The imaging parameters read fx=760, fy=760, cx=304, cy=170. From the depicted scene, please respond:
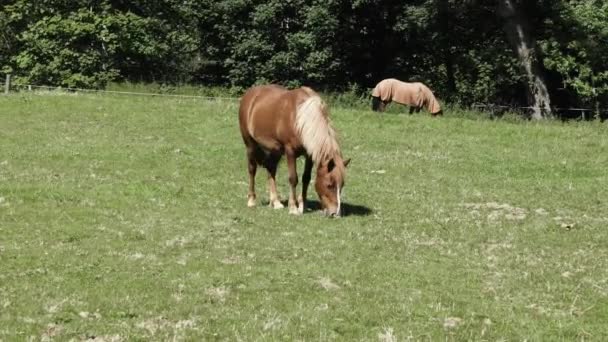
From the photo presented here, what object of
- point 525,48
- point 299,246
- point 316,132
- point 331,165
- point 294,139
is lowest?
point 299,246

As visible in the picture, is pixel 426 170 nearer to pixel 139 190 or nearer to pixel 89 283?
pixel 139 190

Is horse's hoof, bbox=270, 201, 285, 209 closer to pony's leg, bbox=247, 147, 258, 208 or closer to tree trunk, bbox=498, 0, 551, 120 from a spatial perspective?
pony's leg, bbox=247, 147, 258, 208

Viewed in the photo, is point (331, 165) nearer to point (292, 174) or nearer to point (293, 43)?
point (292, 174)

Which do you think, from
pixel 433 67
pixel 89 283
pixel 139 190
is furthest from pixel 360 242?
pixel 433 67

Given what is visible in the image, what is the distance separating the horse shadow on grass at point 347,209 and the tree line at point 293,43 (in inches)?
1057

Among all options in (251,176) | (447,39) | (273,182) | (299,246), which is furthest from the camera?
(447,39)

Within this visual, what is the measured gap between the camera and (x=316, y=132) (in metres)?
13.0

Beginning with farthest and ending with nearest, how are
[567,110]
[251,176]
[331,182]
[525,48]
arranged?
[567,110]
[525,48]
[251,176]
[331,182]

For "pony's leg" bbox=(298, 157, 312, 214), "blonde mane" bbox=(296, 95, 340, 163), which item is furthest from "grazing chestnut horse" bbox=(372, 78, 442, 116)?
"blonde mane" bbox=(296, 95, 340, 163)

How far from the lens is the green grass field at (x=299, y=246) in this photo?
7582 millimetres

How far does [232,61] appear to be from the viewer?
152ft

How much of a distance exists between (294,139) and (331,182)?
111cm

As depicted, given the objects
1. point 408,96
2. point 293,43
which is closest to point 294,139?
point 408,96

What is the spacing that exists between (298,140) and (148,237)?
3.41 metres
